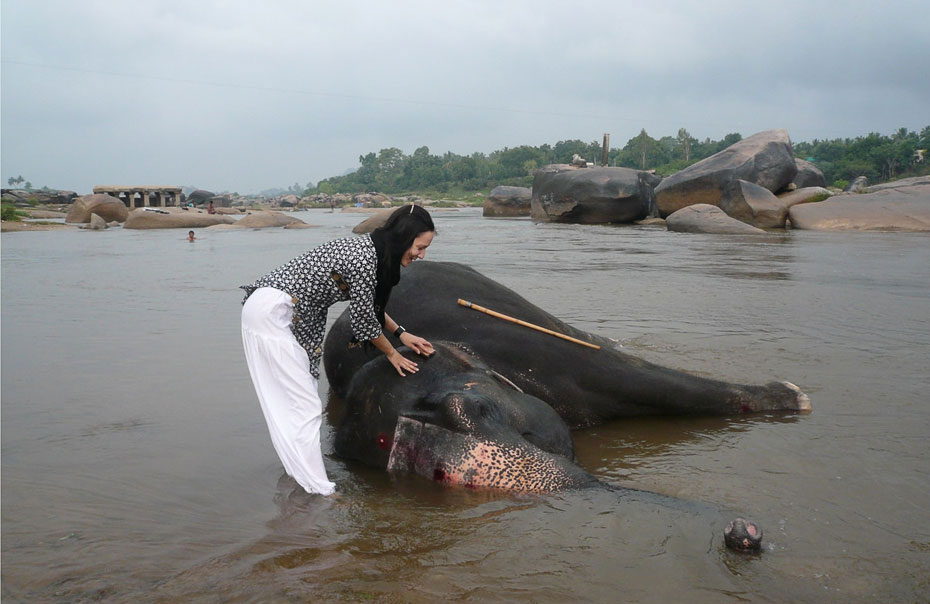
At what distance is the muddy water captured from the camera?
3.05 meters

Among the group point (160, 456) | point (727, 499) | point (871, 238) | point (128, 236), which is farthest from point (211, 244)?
point (727, 499)

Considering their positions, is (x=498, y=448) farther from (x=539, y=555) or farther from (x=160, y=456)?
(x=160, y=456)

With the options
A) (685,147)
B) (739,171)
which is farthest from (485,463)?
(685,147)

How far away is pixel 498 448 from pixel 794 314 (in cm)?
608

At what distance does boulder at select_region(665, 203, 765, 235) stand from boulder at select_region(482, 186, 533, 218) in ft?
52.7

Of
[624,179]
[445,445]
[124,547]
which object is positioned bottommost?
[124,547]

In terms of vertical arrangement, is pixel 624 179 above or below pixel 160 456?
above

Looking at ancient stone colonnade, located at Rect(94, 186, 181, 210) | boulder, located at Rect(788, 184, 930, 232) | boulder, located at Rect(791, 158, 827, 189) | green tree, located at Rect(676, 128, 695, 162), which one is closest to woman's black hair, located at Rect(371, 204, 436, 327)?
boulder, located at Rect(788, 184, 930, 232)

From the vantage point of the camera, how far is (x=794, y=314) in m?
8.91

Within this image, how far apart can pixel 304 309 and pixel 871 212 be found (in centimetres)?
2048

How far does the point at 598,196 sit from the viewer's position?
95.1ft

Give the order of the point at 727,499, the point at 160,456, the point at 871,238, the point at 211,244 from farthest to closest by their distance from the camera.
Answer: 1. the point at 211,244
2. the point at 871,238
3. the point at 160,456
4. the point at 727,499

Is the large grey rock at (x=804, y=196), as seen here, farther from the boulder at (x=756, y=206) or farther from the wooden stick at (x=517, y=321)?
the wooden stick at (x=517, y=321)

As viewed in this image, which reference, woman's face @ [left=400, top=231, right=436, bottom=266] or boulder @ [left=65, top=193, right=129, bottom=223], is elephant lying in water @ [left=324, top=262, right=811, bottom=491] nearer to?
woman's face @ [left=400, top=231, right=436, bottom=266]
